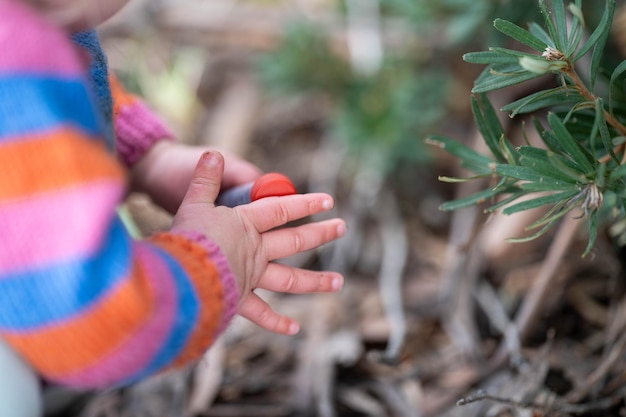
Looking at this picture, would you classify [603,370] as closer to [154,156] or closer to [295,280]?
[295,280]

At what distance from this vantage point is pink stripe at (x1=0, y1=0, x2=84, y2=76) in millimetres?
575

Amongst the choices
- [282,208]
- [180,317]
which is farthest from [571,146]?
[180,317]

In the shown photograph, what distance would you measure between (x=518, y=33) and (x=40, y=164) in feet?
1.56

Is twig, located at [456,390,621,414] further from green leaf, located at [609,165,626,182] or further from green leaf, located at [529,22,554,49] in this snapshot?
green leaf, located at [529,22,554,49]

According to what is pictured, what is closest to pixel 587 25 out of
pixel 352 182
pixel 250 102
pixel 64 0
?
pixel 352 182

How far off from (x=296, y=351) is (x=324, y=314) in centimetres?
11

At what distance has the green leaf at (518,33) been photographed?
0.68 metres

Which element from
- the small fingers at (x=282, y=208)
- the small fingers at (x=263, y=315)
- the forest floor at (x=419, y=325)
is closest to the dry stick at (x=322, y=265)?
the forest floor at (x=419, y=325)

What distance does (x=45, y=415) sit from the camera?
1139 mm

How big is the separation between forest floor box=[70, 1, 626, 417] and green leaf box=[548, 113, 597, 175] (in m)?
0.22

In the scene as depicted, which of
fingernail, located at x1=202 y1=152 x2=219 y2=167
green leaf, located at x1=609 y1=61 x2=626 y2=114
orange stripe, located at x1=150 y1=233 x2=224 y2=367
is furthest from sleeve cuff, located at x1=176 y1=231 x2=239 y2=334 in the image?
green leaf, located at x1=609 y1=61 x2=626 y2=114

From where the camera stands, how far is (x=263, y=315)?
81 cm

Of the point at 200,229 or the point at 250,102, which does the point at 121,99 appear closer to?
the point at 200,229

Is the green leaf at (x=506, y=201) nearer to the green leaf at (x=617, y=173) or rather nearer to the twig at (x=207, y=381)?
the green leaf at (x=617, y=173)
